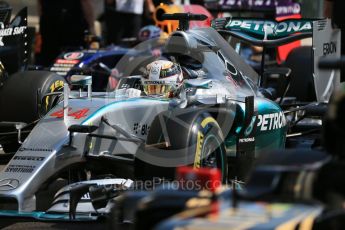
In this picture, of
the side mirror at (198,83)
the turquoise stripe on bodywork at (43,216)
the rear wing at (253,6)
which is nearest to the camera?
the turquoise stripe on bodywork at (43,216)

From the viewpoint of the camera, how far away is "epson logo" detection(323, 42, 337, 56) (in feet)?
24.1

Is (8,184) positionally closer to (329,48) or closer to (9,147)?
(9,147)

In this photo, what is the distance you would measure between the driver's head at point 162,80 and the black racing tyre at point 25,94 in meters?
1.12

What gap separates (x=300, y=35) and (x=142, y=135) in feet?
Result: 6.91

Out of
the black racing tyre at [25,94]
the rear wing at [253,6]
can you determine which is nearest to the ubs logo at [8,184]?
the black racing tyre at [25,94]

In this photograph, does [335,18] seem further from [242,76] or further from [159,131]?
[159,131]

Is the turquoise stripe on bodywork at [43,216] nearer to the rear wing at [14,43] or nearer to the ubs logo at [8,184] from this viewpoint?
the ubs logo at [8,184]

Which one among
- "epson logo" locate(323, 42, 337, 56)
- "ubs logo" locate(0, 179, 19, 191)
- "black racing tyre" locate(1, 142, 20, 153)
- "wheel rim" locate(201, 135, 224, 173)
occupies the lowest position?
"black racing tyre" locate(1, 142, 20, 153)

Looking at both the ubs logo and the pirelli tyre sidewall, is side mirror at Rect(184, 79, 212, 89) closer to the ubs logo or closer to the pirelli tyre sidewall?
the pirelli tyre sidewall

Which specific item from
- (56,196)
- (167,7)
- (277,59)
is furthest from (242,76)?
(167,7)

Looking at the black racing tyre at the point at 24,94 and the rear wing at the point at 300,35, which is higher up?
the rear wing at the point at 300,35

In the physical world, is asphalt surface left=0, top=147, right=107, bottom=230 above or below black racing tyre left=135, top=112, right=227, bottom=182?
below

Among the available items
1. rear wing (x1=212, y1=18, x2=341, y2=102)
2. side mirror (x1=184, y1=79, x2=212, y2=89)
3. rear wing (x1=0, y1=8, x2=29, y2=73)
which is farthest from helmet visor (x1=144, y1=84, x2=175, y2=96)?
rear wing (x1=0, y1=8, x2=29, y2=73)

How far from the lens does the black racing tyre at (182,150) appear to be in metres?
5.47
